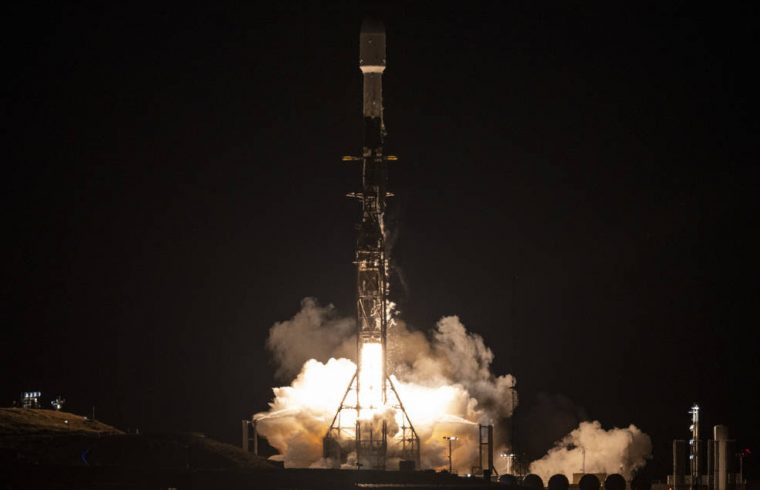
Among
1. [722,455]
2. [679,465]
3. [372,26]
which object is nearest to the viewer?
[372,26]

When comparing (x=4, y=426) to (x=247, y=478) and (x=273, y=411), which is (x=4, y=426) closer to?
(x=247, y=478)

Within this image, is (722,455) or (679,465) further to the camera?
(679,465)

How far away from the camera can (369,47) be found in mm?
99188

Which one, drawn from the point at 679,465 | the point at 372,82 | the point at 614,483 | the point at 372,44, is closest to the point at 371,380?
the point at 614,483

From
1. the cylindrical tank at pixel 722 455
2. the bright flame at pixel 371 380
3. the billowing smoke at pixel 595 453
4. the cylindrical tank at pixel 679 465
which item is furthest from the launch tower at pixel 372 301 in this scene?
the cylindrical tank at pixel 722 455

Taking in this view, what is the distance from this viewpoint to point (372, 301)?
327 ft

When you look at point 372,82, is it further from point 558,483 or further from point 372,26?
point 558,483

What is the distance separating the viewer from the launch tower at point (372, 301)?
99250mm

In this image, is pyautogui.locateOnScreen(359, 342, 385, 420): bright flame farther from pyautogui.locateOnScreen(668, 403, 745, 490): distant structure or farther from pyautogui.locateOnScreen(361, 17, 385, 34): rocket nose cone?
pyautogui.locateOnScreen(668, 403, 745, 490): distant structure

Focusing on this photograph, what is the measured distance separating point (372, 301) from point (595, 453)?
58.3 feet

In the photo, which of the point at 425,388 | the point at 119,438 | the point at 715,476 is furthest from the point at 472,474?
the point at 119,438

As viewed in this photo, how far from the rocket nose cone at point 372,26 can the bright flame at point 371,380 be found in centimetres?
1403

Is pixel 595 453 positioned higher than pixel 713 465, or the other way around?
pixel 595 453

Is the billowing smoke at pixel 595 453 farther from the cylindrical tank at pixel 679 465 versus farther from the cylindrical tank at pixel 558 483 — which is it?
the cylindrical tank at pixel 558 483
